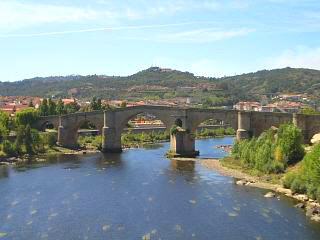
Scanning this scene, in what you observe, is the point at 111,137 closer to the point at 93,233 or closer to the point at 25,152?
the point at 25,152

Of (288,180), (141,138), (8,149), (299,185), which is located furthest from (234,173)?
(141,138)

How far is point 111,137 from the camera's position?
237 feet

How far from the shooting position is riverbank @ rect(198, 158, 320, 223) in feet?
119

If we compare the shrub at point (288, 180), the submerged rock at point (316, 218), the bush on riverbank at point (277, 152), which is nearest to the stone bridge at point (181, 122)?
the bush on riverbank at point (277, 152)

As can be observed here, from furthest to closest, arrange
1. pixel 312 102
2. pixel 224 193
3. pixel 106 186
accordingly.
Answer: pixel 312 102, pixel 106 186, pixel 224 193

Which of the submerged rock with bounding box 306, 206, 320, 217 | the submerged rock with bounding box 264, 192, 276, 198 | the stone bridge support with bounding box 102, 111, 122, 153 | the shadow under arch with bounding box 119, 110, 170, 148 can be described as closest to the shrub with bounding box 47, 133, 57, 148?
the stone bridge support with bounding box 102, 111, 122, 153

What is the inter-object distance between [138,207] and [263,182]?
1297 centimetres

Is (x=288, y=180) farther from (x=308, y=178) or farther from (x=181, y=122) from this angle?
(x=181, y=122)

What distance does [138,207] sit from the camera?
37.5 metres

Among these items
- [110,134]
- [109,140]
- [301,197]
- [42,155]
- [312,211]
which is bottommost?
[312,211]

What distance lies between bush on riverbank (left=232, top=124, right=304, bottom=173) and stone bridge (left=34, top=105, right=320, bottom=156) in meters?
8.64

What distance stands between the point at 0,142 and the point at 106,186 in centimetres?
2537

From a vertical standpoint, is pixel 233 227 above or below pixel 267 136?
below

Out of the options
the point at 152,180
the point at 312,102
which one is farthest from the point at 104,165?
the point at 312,102
